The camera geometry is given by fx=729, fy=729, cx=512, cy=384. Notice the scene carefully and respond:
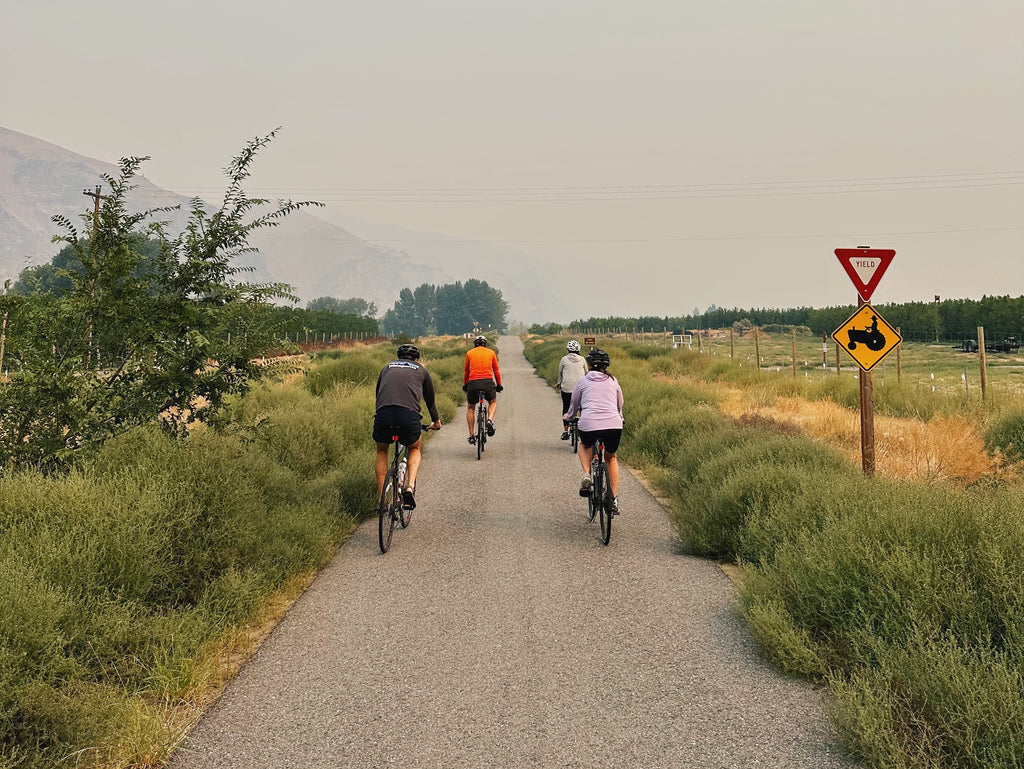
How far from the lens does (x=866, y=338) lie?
852 centimetres

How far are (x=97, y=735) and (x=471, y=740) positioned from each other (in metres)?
1.76

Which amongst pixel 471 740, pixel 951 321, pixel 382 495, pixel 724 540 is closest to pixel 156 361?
pixel 382 495

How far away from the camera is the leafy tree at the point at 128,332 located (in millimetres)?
6434

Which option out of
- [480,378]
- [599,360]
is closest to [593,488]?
[599,360]

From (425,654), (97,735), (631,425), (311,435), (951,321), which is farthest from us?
(951,321)

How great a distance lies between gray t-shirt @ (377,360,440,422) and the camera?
312 inches

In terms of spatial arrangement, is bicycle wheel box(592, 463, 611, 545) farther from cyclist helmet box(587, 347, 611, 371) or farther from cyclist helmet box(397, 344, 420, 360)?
cyclist helmet box(397, 344, 420, 360)

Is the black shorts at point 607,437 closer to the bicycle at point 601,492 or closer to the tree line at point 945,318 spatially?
the bicycle at point 601,492

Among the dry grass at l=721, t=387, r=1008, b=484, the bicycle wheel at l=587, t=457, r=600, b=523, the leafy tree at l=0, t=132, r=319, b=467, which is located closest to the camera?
the leafy tree at l=0, t=132, r=319, b=467

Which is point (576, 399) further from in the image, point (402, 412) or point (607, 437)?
point (402, 412)

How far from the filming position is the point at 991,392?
16953 millimetres

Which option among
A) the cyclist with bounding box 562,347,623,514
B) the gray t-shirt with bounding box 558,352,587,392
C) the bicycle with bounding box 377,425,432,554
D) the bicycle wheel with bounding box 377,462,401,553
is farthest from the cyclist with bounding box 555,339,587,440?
the bicycle wheel with bounding box 377,462,401,553

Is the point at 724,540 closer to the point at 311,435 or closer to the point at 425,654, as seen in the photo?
the point at 425,654

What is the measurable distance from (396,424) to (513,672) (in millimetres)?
3847
